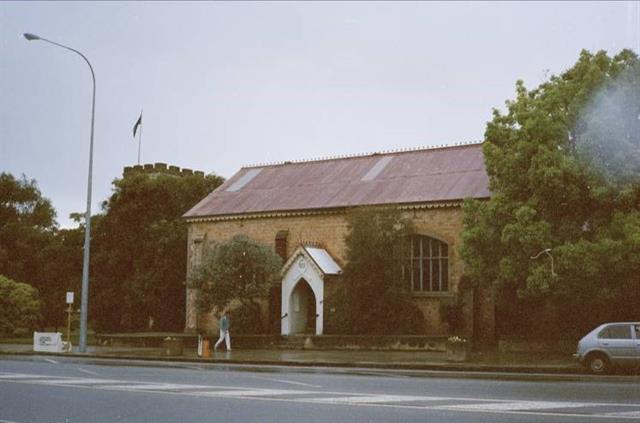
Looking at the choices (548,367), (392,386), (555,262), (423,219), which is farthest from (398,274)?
(392,386)

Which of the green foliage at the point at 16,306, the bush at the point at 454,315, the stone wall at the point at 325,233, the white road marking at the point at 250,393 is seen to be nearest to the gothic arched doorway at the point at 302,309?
the stone wall at the point at 325,233

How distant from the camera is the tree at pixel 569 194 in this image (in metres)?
28.4

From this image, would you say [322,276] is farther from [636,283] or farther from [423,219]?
[636,283]

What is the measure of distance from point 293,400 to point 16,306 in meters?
39.2

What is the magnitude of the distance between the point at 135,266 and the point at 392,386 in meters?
38.5

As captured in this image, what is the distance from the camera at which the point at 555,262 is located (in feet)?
95.0

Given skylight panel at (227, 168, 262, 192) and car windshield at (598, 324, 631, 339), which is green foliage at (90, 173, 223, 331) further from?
car windshield at (598, 324, 631, 339)

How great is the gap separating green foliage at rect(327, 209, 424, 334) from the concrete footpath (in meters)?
3.60

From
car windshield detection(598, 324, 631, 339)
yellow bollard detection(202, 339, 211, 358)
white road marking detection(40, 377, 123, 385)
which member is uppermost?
car windshield detection(598, 324, 631, 339)

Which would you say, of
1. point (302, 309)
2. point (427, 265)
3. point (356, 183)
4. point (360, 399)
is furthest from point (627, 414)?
point (356, 183)

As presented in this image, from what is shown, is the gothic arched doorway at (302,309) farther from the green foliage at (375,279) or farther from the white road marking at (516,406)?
the white road marking at (516,406)

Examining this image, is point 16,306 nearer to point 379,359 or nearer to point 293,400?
point 379,359

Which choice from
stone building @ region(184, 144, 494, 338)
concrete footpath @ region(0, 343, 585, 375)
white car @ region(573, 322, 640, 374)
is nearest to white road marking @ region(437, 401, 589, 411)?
white car @ region(573, 322, 640, 374)

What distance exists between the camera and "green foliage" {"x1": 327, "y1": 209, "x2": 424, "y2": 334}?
38781 millimetres
